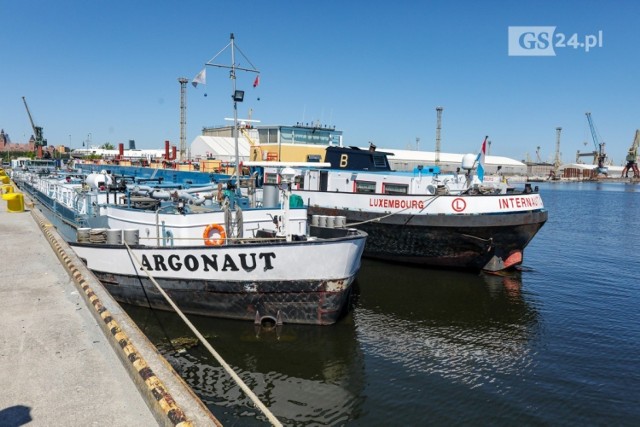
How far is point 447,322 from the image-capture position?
12414 millimetres

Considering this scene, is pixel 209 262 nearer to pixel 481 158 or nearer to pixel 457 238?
pixel 457 238

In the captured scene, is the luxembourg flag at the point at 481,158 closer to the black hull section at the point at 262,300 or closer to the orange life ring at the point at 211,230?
the black hull section at the point at 262,300

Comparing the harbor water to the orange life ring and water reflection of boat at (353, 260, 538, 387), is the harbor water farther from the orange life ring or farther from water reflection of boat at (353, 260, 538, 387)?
the orange life ring

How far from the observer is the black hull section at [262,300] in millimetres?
10523

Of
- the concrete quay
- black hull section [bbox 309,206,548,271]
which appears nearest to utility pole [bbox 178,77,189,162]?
black hull section [bbox 309,206,548,271]

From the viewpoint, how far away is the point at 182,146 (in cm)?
5325

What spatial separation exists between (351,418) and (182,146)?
50.2 m

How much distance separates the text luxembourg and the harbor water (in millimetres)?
1443

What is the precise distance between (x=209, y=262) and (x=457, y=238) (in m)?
10.4

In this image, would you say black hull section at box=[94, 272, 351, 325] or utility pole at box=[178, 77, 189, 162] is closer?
black hull section at box=[94, 272, 351, 325]

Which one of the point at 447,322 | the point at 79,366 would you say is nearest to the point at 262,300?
the point at 79,366

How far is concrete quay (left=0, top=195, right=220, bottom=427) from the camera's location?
15.1 ft

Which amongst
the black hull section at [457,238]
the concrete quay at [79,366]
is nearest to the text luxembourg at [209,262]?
the concrete quay at [79,366]

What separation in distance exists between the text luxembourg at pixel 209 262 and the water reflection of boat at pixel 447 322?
316 centimetres
